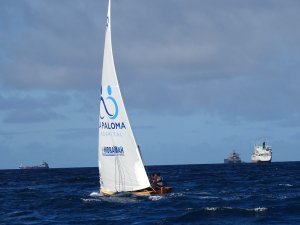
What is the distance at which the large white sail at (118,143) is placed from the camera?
5256 cm

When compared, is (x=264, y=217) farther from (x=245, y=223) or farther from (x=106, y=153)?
(x=106, y=153)

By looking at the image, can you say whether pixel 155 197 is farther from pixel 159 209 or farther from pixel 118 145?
pixel 159 209

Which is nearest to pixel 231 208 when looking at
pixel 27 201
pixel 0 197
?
pixel 27 201

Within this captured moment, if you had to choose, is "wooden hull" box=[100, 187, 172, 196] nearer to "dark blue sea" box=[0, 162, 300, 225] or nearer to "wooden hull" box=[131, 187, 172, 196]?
"wooden hull" box=[131, 187, 172, 196]

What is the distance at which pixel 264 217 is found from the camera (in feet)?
135

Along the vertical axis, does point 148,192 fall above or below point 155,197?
above

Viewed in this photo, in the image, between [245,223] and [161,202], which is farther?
[161,202]


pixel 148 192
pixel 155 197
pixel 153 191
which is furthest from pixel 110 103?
pixel 155 197

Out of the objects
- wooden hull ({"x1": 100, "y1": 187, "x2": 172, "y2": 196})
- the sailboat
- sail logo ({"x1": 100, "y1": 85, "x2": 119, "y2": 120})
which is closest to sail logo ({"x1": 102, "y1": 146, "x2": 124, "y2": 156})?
the sailboat

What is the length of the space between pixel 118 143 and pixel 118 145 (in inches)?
5.9

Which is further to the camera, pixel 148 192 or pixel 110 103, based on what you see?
pixel 148 192

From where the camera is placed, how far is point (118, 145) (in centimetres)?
5309

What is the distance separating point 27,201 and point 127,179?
8.78 m

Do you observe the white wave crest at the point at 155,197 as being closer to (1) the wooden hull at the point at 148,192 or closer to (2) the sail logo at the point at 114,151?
(1) the wooden hull at the point at 148,192
